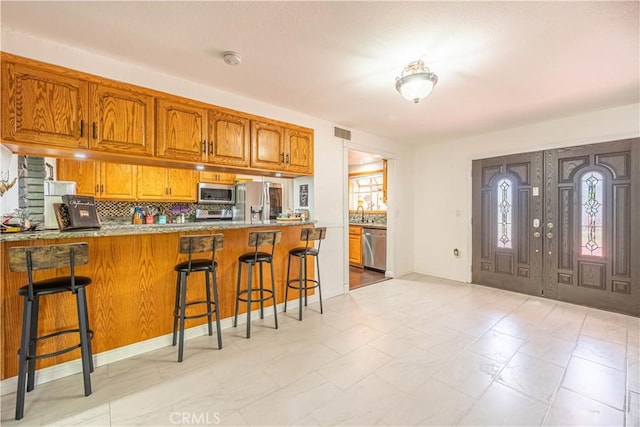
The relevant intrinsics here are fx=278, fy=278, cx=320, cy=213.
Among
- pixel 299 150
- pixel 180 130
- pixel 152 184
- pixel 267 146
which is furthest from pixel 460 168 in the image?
pixel 152 184

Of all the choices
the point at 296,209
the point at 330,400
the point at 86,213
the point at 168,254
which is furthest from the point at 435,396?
the point at 86,213

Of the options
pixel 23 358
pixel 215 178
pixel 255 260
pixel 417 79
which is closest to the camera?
pixel 23 358

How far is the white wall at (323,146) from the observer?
85.8 inches

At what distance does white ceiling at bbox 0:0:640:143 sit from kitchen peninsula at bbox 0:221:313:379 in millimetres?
1463

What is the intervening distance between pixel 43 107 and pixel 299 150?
2.41 m

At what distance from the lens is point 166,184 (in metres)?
4.69

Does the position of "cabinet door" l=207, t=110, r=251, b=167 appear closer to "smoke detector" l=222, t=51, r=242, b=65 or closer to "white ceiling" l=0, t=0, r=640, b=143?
"white ceiling" l=0, t=0, r=640, b=143

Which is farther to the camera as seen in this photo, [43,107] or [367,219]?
[367,219]

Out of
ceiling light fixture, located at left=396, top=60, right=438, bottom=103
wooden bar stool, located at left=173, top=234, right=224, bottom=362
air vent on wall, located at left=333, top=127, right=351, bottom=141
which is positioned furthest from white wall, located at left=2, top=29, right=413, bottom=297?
ceiling light fixture, located at left=396, top=60, right=438, bottom=103

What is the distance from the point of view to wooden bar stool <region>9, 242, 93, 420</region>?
1.71 m

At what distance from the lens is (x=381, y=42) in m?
2.09

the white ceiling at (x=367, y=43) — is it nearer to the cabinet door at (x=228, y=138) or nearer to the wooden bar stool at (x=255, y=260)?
the cabinet door at (x=228, y=138)

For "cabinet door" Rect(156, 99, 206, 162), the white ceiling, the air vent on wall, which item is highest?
the white ceiling

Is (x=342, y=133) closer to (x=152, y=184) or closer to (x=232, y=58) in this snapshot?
(x=232, y=58)
